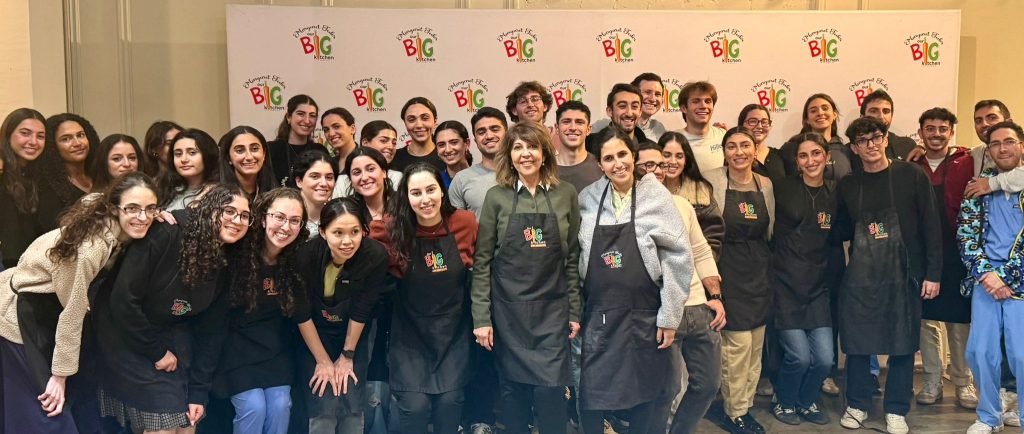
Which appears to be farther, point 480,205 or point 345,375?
point 480,205

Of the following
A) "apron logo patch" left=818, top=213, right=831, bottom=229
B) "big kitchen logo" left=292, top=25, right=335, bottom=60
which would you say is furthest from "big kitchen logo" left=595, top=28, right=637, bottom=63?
"apron logo patch" left=818, top=213, right=831, bottom=229

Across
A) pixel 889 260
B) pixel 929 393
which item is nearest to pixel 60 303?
pixel 889 260

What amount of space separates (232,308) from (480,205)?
1320 millimetres

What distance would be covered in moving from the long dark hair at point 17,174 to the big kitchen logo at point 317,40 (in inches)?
77.1

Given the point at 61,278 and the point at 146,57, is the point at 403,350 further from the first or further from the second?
the point at 146,57

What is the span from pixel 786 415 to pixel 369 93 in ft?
11.3

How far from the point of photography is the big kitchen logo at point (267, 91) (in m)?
5.67

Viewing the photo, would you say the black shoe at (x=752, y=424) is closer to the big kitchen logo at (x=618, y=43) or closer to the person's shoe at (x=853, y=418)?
the person's shoe at (x=853, y=418)

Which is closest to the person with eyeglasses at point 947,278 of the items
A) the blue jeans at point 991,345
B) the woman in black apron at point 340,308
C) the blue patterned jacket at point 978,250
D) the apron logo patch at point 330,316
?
the blue patterned jacket at point 978,250

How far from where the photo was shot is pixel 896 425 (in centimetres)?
445

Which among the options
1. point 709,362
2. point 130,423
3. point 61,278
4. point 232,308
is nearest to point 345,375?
point 232,308

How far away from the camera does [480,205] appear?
4148 millimetres

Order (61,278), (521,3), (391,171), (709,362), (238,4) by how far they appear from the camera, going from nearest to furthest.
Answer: (61,278) < (709,362) < (391,171) < (238,4) < (521,3)

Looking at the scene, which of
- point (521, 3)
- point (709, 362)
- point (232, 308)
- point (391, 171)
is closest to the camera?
point (232, 308)
